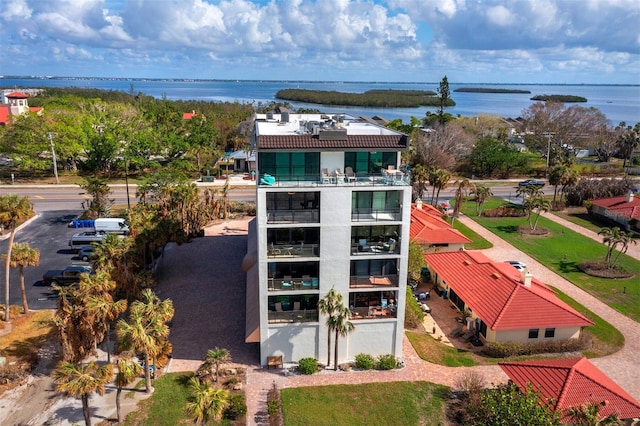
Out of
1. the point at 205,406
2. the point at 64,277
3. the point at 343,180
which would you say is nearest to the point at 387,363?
the point at 343,180

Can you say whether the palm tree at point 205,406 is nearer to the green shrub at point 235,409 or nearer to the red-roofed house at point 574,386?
the green shrub at point 235,409

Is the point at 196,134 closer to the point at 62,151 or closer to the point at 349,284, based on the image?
the point at 62,151

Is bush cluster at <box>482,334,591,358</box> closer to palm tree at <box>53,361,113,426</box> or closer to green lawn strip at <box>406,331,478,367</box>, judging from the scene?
green lawn strip at <box>406,331,478,367</box>

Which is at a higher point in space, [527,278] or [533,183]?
[527,278]

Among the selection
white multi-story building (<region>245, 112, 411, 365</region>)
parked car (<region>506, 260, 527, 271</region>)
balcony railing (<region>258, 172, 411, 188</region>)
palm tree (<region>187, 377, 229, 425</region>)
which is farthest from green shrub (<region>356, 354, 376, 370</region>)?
parked car (<region>506, 260, 527, 271</region>)

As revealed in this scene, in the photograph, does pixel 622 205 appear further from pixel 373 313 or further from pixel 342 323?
pixel 342 323

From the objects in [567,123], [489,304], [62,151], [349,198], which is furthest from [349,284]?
[567,123]
